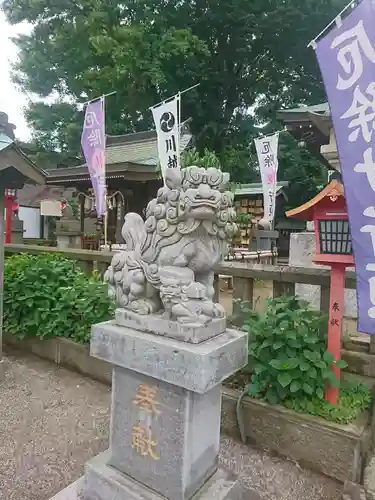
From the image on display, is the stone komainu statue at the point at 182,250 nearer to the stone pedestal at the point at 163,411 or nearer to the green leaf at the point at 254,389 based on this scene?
the stone pedestal at the point at 163,411

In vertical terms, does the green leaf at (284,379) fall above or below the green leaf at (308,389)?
above

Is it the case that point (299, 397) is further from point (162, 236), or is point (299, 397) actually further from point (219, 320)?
point (162, 236)

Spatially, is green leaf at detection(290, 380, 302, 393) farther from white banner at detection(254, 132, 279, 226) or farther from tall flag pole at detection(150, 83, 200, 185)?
white banner at detection(254, 132, 279, 226)

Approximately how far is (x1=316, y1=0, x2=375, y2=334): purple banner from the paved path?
3.98 ft

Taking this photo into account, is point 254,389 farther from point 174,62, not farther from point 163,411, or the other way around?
point 174,62

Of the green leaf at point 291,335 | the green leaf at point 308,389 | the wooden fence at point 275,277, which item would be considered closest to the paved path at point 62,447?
the green leaf at point 308,389

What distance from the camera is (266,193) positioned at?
1017cm

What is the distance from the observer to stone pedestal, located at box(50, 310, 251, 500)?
1835 mm

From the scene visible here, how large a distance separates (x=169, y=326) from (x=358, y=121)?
5.41ft

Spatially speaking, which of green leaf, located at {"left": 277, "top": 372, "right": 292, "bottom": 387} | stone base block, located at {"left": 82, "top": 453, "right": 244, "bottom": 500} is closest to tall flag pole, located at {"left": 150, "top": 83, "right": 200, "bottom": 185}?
green leaf, located at {"left": 277, "top": 372, "right": 292, "bottom": 387}

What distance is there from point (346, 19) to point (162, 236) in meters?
1.74

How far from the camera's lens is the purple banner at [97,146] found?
7723 millimetres

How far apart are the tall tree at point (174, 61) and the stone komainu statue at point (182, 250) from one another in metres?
16.2

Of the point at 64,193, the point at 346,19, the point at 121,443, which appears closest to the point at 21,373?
the point at 121,443
